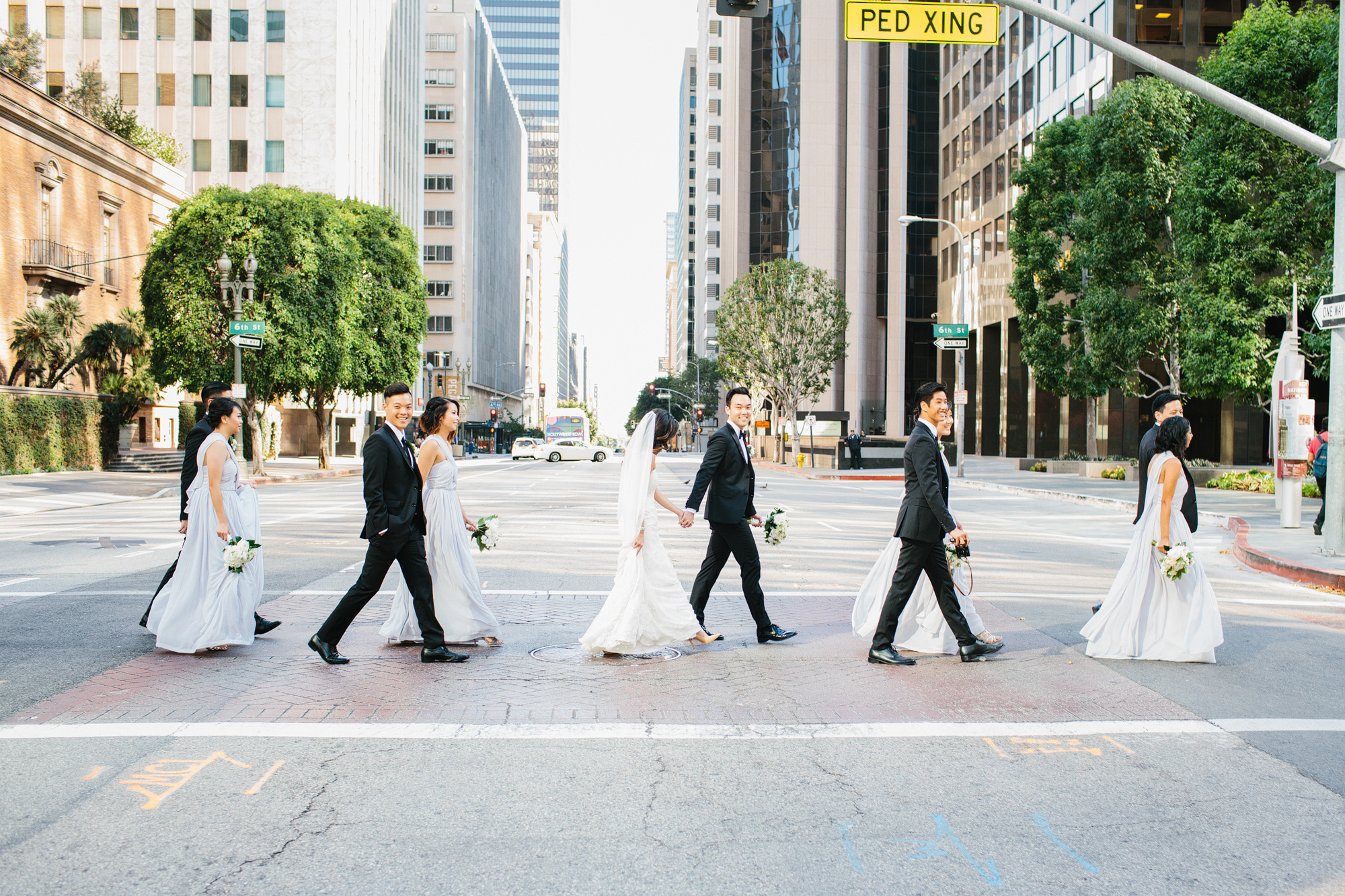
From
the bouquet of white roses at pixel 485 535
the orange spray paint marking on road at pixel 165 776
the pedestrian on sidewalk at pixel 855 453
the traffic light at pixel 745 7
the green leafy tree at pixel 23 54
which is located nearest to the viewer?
the orange spray paint marking on road at pixel 165 776

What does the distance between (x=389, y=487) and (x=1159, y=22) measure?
1744 inches

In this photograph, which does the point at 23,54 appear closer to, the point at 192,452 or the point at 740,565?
the point at 192,452

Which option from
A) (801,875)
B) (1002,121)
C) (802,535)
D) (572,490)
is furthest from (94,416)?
(1002,121)

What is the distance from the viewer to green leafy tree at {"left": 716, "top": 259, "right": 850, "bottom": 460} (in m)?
57.2

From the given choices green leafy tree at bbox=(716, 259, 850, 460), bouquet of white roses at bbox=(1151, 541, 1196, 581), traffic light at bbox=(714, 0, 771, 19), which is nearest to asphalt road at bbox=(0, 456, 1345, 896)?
bouquet of white roses at bbox=(1151, 541, 1196, 581)

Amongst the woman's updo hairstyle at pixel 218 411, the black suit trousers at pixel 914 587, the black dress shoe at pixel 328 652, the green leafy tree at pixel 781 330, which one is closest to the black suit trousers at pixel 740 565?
the black suit trousers at pixel 914 587

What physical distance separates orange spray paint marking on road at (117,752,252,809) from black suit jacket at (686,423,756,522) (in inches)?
151

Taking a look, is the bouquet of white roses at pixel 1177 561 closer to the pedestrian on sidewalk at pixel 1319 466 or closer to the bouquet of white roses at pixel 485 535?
the bouquet of white roses at pixel 485 535

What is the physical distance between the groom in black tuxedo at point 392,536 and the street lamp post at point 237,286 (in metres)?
24.4

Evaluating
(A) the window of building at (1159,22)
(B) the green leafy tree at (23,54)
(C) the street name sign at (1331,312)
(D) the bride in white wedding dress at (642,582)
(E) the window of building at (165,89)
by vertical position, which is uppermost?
(E) the window of building at (165,89)

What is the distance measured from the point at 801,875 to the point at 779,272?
2170 inches

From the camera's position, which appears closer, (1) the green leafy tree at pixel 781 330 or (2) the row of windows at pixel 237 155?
(1) the green leafy tree at pixel 781 330

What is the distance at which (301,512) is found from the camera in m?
20.5

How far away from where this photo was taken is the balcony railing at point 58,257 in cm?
3759
